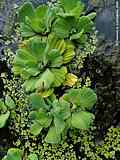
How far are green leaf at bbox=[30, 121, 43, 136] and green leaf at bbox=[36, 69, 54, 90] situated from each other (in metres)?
0.13

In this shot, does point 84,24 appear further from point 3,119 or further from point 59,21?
point 3,119

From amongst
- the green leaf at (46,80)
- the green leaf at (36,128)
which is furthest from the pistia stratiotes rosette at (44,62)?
the green leaf at (36,128)

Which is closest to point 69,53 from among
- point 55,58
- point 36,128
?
point 55,58

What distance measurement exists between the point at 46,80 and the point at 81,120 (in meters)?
0.17

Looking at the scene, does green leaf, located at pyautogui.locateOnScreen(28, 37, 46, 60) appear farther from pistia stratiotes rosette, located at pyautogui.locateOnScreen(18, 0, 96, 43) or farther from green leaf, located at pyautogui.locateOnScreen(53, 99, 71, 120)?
green leaf, located at pyautogui.locateOnScreen(53, 99, 71, 120)

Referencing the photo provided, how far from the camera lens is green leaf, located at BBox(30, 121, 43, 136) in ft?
4.61

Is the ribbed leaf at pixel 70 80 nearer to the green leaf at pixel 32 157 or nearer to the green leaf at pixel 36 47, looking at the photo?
the green leaf at pixel 36 47

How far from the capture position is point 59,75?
1372mm

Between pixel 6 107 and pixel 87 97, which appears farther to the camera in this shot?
pixel 6 107

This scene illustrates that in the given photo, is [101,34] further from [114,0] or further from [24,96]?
[24,96]

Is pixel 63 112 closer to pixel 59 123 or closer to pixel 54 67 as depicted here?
pixel 59 123

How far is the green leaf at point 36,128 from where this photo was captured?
1.41m

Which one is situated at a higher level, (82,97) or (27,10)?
(27,10)

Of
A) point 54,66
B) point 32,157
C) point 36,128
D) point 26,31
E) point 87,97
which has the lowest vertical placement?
point 32,157
